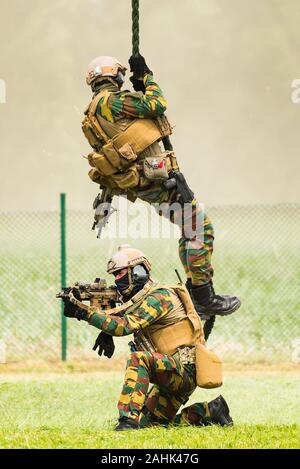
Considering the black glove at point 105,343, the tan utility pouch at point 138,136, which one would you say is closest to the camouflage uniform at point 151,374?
the black glove at point 105,343

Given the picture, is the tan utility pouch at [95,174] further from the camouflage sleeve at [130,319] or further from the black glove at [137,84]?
the camouflage sleeve at [130,319]

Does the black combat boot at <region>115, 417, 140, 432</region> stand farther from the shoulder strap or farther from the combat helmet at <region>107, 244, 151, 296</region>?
the shoulder strap

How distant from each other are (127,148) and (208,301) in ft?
4.89

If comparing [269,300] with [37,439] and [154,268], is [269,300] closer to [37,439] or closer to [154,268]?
[154,268]

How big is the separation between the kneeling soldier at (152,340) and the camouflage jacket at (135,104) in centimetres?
118

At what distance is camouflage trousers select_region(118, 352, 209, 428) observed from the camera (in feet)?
31.0

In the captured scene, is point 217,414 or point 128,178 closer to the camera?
point 217,414

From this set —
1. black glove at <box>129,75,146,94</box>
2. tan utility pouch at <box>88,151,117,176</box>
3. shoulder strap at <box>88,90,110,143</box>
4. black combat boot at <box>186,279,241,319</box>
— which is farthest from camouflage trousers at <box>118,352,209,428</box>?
black glove at <box>129,75,146,94</box>

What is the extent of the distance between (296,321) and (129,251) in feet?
28.2

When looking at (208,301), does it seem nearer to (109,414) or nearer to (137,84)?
(137,84)

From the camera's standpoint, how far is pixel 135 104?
405 inches

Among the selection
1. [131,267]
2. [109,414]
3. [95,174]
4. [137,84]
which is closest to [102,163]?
[95,174]

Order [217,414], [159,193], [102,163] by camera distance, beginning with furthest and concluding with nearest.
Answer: [159,193], [102,163], [217,414]
